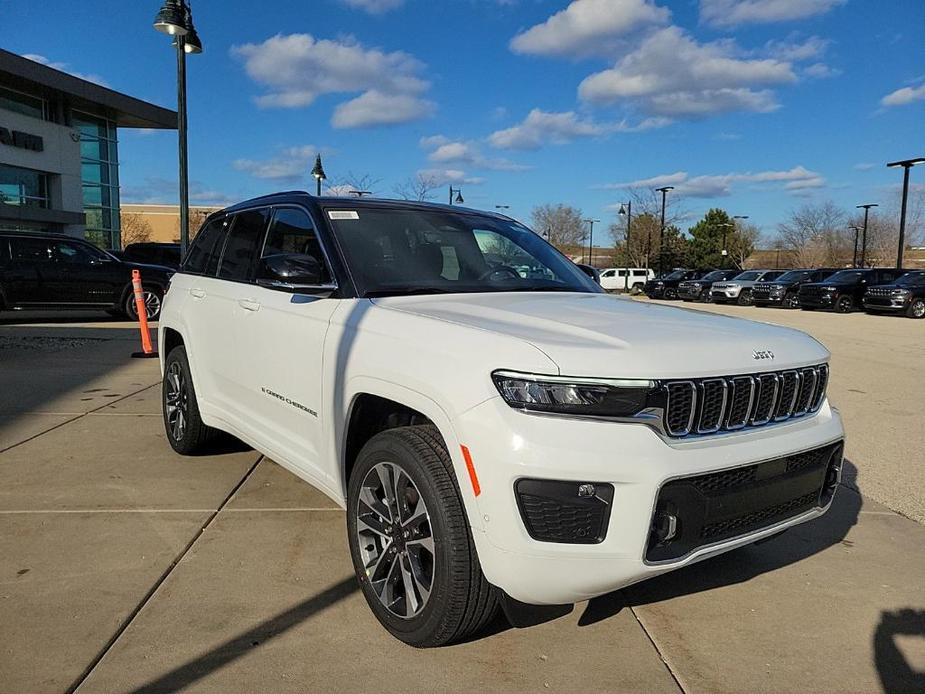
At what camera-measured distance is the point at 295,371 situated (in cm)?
342

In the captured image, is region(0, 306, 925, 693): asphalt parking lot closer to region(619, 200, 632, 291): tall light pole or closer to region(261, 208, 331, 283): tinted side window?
region(261, 208, 331, 283): tinted side window

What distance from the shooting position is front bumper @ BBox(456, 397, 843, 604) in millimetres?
2205

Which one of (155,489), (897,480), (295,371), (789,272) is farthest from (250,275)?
(789,272)

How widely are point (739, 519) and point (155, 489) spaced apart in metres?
3.49

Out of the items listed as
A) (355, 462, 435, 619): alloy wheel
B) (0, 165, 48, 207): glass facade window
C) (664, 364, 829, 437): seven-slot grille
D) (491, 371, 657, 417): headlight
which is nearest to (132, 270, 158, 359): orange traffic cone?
(355, 462, 435, 619): alloy wheel

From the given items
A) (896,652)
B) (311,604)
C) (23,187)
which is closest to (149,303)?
(311,604)

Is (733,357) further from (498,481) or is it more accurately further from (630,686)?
(630,686)

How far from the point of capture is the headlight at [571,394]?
2.27 m

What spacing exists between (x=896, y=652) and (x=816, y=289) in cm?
2603

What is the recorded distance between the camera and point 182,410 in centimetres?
500

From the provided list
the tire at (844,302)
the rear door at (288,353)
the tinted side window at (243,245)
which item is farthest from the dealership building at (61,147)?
the tire at (844,302)

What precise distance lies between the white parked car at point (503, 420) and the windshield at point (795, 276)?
2923 centimetres

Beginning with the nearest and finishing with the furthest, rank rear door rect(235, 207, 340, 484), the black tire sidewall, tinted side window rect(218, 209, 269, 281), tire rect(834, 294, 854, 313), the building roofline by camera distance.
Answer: the black tire sidewall → rear door rect(235, 207, 340, 484) → tinted side window rect(218, 209, 269, 281) → tire rect(834, 294, 854, 313) → the building roofline

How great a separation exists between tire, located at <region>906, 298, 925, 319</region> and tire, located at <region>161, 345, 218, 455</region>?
2416 cm
